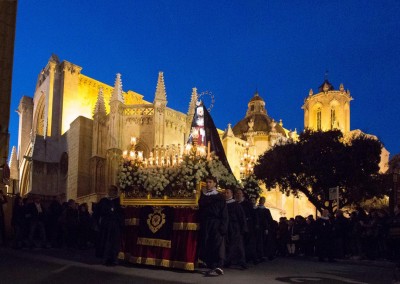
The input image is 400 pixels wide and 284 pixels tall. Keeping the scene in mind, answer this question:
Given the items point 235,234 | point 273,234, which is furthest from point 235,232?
point 273,234

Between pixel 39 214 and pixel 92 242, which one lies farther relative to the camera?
pixel 92 242

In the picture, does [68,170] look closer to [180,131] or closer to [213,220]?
[180,131]

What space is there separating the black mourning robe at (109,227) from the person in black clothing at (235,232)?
2.58m

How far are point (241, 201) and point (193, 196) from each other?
88.3 inches

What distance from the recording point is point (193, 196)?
10.8 meters

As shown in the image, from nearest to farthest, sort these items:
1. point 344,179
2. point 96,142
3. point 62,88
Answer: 1. point 344,179
2. point 96,142
3. point 62,88

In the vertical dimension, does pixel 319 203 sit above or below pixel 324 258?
above

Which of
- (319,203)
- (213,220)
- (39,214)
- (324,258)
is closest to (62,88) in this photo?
(319,203)

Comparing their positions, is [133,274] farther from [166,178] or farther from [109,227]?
[166,178]

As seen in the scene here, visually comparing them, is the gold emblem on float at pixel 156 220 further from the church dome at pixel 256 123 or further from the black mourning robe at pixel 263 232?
the church dome at pixel 256 123

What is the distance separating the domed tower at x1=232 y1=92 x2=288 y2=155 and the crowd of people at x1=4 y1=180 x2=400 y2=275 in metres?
28.3

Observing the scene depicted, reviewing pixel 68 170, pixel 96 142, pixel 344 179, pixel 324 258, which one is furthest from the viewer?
pixel 68 170

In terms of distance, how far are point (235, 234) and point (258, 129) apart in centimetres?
4125

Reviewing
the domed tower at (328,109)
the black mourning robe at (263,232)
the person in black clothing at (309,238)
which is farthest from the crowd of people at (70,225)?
the domed tower at (328,109)
